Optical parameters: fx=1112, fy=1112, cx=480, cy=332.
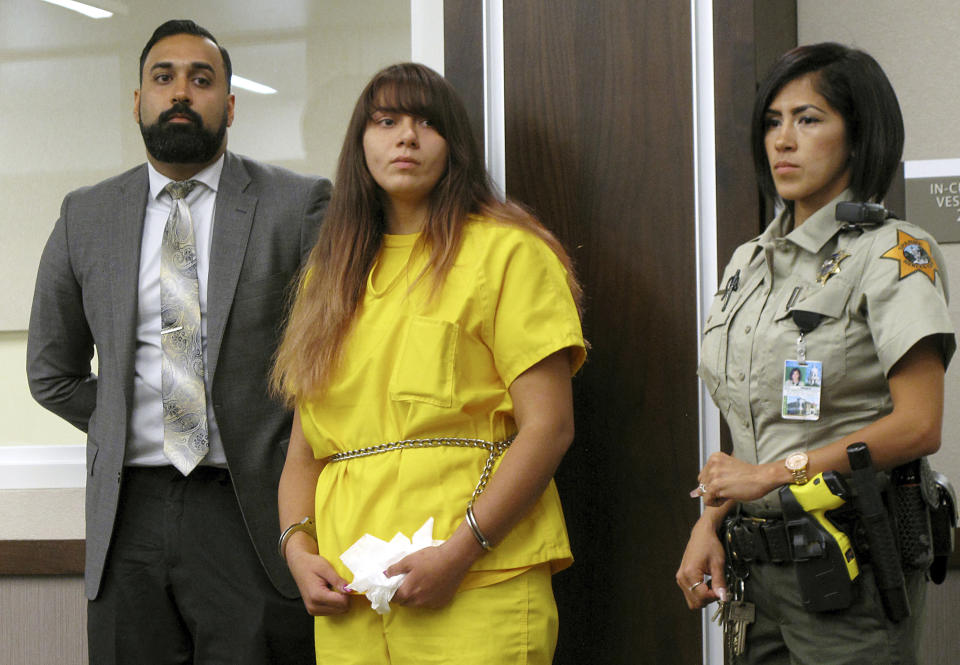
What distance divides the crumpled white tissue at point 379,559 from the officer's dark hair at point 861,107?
2.83ft

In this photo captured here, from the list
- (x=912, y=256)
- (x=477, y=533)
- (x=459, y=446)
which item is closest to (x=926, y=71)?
(x=912, y=256)

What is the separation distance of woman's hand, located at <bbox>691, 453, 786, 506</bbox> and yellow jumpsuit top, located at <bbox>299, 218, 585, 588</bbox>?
294mm

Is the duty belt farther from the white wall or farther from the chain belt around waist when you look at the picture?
the white wall

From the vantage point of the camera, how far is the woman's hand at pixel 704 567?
173 centimetres

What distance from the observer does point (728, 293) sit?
1850mm

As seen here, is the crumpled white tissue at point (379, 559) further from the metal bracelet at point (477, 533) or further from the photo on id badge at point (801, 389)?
the photo on id badge at point (801, 389)

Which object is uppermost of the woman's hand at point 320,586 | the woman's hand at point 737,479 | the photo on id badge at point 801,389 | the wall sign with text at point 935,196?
the wall sign with text at point 935,196

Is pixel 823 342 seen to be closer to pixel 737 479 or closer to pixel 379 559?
pixel 737 479

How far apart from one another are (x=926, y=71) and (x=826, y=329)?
140 cm

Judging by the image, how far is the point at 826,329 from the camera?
1.62 metres

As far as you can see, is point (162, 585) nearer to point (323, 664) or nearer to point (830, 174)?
point (323, 664)

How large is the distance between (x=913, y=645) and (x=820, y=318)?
0.48 meters

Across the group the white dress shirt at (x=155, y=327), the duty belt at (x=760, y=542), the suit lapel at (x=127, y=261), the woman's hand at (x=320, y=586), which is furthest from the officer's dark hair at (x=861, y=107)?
the suit lapel at (x=127, y=261)

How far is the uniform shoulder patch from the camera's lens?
158 centimetres
